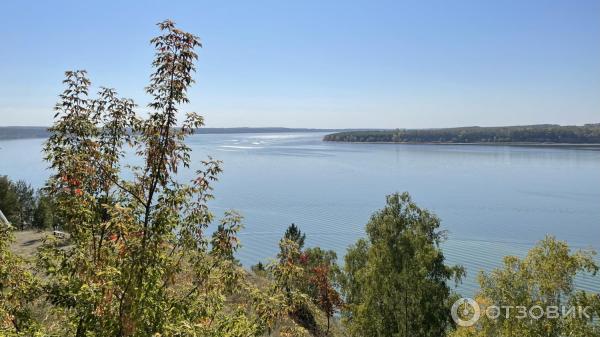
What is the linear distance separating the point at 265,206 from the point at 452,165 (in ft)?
374

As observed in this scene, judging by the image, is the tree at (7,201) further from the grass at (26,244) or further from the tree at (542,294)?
the tree at (542,294)

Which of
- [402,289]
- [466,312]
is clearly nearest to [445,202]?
[402,289]

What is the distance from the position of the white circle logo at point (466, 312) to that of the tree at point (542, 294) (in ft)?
7.98

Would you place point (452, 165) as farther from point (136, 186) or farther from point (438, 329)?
point (136, 186)

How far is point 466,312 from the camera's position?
934 inches

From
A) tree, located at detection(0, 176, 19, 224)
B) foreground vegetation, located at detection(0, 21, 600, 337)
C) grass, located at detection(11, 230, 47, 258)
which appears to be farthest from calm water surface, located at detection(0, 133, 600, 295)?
foreground vegetation, located at detection(0, 21, 600, 337)

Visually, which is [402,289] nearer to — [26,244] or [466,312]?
[466,312]

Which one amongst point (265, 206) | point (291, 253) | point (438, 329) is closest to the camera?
point (291, 253)

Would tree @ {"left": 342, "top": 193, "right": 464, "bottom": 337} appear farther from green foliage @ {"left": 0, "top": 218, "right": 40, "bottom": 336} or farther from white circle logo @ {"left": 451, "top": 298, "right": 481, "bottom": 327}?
green foliage @ {"left": 0, "top": 218, "right": 40, "bottom": 336}

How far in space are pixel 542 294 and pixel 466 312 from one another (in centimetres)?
626

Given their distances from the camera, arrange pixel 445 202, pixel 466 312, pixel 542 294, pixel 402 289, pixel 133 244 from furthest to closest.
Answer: pixel 445 202 → pixel 402 289 → pixel 466 312 → pixel 542 294 → pixel 133 244

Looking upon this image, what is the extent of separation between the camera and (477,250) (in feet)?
205

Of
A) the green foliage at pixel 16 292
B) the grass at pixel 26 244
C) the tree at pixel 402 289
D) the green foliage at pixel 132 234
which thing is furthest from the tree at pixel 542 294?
the grass at pixel 26 244

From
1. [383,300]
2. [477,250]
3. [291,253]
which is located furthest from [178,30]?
[477,250]
